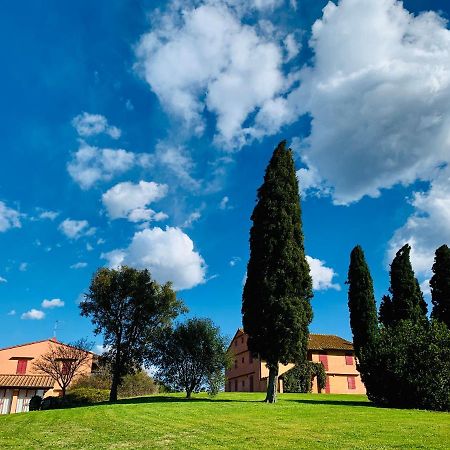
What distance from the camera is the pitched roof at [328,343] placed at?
52.8 metres

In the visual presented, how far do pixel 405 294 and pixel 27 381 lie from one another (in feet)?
143

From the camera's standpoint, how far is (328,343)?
54250 mm

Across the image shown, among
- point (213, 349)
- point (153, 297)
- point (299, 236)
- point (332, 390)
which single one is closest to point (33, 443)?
point (299, 236)

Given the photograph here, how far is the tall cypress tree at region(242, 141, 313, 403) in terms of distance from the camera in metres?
28.1

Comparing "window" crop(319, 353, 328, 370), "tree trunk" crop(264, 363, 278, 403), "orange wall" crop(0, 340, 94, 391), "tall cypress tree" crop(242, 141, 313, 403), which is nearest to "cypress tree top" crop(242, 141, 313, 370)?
"tall cypress tree" crop(242, 141, 313, 403)

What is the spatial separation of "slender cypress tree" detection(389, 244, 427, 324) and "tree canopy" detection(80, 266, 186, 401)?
2029 cm

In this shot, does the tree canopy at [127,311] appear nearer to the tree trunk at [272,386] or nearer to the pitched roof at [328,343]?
the tree trunk at [272,386]

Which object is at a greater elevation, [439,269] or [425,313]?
[439,269]

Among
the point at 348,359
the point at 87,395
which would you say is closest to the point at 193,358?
the point at 87,395

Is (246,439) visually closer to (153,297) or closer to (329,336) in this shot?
(153,297)

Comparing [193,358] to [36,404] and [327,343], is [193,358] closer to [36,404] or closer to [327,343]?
[36,404]

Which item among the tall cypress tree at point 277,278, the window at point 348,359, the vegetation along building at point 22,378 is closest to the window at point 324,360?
the window at point 348,359

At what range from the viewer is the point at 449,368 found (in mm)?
26625

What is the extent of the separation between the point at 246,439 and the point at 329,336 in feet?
157
